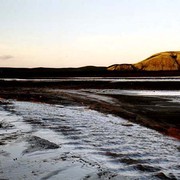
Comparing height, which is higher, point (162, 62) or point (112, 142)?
point (162, 62)

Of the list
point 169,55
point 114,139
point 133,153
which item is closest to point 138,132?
point 114,139

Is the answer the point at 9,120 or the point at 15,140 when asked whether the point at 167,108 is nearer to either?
the point at 9,120

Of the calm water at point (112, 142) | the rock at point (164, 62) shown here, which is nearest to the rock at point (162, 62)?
the rock at point (164, 62)

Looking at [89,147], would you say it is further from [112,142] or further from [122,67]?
[122,67]

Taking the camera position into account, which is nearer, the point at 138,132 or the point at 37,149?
the point at 37,149

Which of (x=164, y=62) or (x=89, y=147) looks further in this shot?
(x=164, y=62)

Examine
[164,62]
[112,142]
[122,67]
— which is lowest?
[112,142]

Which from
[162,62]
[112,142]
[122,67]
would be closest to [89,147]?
[112,142]

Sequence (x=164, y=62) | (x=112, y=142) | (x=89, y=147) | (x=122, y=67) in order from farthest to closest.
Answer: (x=122, y=67)
(x=164, y=62)
(x=112, y=142)
(x=89, y=147)

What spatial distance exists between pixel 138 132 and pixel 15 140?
3.67 metres

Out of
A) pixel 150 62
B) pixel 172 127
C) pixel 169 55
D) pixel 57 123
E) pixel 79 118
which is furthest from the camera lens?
pixel 150 62

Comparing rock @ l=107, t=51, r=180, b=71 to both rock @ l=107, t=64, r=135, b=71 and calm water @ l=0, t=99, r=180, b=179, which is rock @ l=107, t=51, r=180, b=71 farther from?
calm water @ l=0, t=99, r=180, b=179

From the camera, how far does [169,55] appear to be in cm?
10656

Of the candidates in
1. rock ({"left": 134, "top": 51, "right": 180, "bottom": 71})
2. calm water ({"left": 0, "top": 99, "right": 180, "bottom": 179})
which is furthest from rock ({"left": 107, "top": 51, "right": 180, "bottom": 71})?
calm water ({"left": 0, "top": 99, "right": 180, "bottom": 179})
